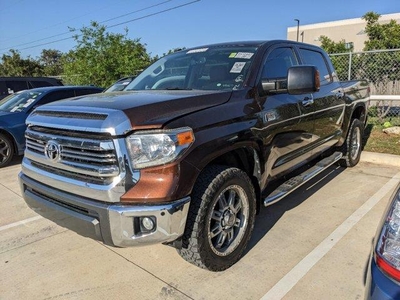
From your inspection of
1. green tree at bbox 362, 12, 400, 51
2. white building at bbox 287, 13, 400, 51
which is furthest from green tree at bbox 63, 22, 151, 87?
white building at bbox 287, 13, 400, 51

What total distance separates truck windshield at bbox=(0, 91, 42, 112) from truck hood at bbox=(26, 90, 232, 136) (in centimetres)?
496

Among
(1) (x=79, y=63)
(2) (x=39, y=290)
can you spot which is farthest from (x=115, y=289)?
(1) (x=79, y=63)

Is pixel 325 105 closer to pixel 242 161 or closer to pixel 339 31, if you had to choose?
pixel 242 161

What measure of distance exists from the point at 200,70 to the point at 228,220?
165 centimetres

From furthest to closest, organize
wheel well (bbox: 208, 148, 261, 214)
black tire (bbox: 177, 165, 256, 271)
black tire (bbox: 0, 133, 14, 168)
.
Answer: black tire (bbox: 0, 133, 14, 168) < wheel well (bbox: 208, 148, 261, 214) < black tire (bbox: 177, 165, 256, 271)

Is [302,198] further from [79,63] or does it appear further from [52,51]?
[52,51]

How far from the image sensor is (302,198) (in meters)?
4.43

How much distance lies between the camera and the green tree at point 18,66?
127 feet

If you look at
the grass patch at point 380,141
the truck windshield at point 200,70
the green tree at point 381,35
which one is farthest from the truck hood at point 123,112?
the green tree at point 381,35

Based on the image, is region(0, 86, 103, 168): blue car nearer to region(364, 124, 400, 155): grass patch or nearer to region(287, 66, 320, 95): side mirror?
region(287, 66, 320, 95): side mirror

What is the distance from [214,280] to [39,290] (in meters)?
1.41

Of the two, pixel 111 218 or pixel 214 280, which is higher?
pixel 111 218

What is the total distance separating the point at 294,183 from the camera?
12.1 feet

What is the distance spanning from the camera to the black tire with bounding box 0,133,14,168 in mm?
6805
